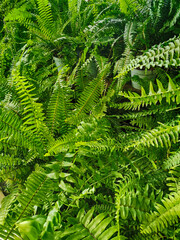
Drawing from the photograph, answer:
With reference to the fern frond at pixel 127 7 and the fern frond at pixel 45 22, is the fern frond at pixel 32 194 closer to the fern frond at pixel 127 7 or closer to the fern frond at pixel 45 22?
the fern frond at pixel 127 7

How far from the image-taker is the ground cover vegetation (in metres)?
0.68

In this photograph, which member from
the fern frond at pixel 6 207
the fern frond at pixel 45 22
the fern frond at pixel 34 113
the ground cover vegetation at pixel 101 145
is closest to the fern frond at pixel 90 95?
the ground cover vegetation at pixel 101 145

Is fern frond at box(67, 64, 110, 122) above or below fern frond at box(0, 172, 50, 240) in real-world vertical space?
above

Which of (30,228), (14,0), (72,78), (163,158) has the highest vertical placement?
(14,0)

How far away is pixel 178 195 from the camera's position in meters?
0.67

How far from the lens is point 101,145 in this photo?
2.51 feet

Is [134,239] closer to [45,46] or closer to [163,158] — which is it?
[163,158]

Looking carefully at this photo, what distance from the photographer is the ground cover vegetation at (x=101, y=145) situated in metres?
0.68

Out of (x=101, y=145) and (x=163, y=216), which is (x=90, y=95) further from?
(x=163, y=216)

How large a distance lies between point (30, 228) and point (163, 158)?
0.68 meters

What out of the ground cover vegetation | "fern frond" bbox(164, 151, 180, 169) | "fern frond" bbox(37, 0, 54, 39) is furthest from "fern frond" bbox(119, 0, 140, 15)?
"fern frond" bbox(164, 151, 180, 169)

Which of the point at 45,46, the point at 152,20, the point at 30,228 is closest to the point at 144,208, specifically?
the point at 30,228

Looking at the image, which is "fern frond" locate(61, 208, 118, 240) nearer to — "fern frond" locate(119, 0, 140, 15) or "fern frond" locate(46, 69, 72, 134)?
"fern frond" locate(46, 69, 72, 134)

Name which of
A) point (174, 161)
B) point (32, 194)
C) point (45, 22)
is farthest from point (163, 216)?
point (45, 22)
